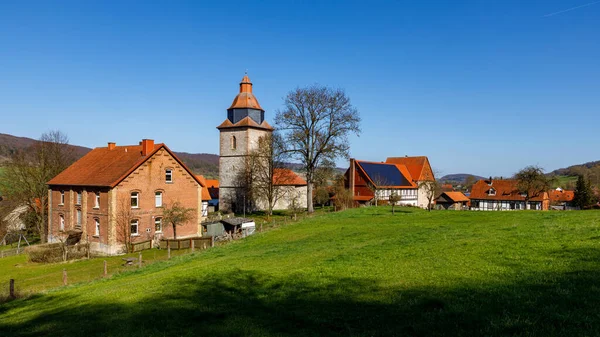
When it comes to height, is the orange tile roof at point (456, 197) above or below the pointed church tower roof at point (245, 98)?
below

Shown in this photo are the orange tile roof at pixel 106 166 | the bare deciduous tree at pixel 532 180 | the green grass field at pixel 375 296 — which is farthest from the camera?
the bare deciduous tree at pixel 532 180

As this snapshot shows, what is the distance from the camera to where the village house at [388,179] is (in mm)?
63781

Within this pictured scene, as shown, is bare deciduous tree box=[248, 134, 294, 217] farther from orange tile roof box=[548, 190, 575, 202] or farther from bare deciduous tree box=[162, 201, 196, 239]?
orange tile roof box=[548, 190, 575, 202]

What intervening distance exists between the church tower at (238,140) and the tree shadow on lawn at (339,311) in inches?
→ 1930

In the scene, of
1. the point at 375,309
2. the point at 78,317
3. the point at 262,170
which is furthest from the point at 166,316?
the point at 262,170

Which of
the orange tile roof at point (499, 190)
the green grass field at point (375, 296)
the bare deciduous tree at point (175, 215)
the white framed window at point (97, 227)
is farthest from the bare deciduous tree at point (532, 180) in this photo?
the white framed window at point (97, 227)

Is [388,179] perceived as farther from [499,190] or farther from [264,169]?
[499,190]

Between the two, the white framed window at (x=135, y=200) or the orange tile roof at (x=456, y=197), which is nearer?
the white framed window at (x=135, y=200)

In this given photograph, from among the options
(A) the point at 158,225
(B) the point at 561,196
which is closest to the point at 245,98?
(A) the point at 158,225

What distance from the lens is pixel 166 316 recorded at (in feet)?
36.0

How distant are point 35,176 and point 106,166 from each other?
16.8 meters

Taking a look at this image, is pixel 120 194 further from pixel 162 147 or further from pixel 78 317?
pixel 78 317

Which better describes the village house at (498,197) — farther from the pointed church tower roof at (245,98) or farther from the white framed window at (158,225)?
the white framed window at (158,225)

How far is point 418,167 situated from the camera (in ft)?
242
